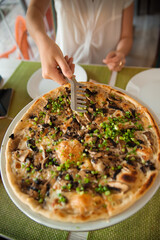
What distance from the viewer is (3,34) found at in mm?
7812

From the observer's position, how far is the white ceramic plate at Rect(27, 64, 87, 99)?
8.03ft

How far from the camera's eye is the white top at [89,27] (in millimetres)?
3045

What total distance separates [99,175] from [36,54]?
6195 millimetres

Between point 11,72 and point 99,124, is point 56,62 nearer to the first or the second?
point 99,124

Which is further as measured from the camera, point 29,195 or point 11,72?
point 11,72

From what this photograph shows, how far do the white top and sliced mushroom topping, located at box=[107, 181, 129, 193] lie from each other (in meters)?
2.56

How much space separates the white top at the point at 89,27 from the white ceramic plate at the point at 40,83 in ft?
3.15

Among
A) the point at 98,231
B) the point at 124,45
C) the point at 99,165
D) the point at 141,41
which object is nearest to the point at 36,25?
the point at 124,45

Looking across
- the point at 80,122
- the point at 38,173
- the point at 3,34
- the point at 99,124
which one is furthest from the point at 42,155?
the point at 3,34

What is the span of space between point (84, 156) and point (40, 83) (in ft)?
4.66

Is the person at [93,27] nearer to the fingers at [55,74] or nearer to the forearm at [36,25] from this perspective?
the forearm at [36,25]

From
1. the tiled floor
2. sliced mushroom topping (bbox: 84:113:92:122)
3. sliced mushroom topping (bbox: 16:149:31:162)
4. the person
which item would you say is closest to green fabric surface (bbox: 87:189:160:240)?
sliced mushroom topping (bbox: 16:149:31:162)

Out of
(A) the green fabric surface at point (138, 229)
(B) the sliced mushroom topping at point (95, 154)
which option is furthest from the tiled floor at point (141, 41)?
(A) the green fabric surface at point (138, 229)

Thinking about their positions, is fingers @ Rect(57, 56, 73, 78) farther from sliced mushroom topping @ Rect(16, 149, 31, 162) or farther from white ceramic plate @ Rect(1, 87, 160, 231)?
white ceramic plate @ Rect(1, 87, 160, 231)
